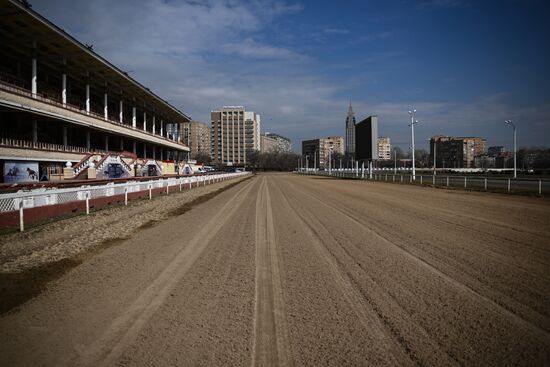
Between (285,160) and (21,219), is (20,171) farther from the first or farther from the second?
(285,160)

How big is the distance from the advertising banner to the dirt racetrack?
86.9ft

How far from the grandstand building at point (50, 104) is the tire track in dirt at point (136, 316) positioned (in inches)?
1083

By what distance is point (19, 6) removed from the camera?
94.1 feet

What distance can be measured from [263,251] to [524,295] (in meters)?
4.65

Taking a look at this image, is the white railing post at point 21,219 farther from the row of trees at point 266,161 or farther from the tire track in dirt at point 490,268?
the row of trees at point 266,161

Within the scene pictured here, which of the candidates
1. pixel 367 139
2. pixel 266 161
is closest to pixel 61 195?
pixel 367 139

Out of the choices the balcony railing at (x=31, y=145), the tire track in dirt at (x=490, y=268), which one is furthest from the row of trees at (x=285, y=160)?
the tire track in dirt at (x=490, y=268)

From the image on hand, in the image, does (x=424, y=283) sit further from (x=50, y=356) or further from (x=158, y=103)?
(x=158, y=103)

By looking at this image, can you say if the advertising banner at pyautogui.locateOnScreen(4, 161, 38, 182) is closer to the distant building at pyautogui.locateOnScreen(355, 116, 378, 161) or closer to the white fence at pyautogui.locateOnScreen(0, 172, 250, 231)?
the white fence at pyautogui.locateOnScreen(0, 172, 250, 231)

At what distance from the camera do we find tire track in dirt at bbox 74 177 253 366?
3352 millimetres

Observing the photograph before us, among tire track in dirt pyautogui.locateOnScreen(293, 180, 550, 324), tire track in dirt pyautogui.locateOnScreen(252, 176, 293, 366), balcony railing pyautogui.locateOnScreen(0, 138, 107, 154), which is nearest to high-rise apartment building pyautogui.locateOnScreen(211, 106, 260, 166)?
balcony railing pyautogui.locateOnScreen(0, 138, 107, 154)

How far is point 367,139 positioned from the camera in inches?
2109

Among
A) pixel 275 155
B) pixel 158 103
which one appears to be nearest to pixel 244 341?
pixel 158 103

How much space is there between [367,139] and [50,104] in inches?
1614
